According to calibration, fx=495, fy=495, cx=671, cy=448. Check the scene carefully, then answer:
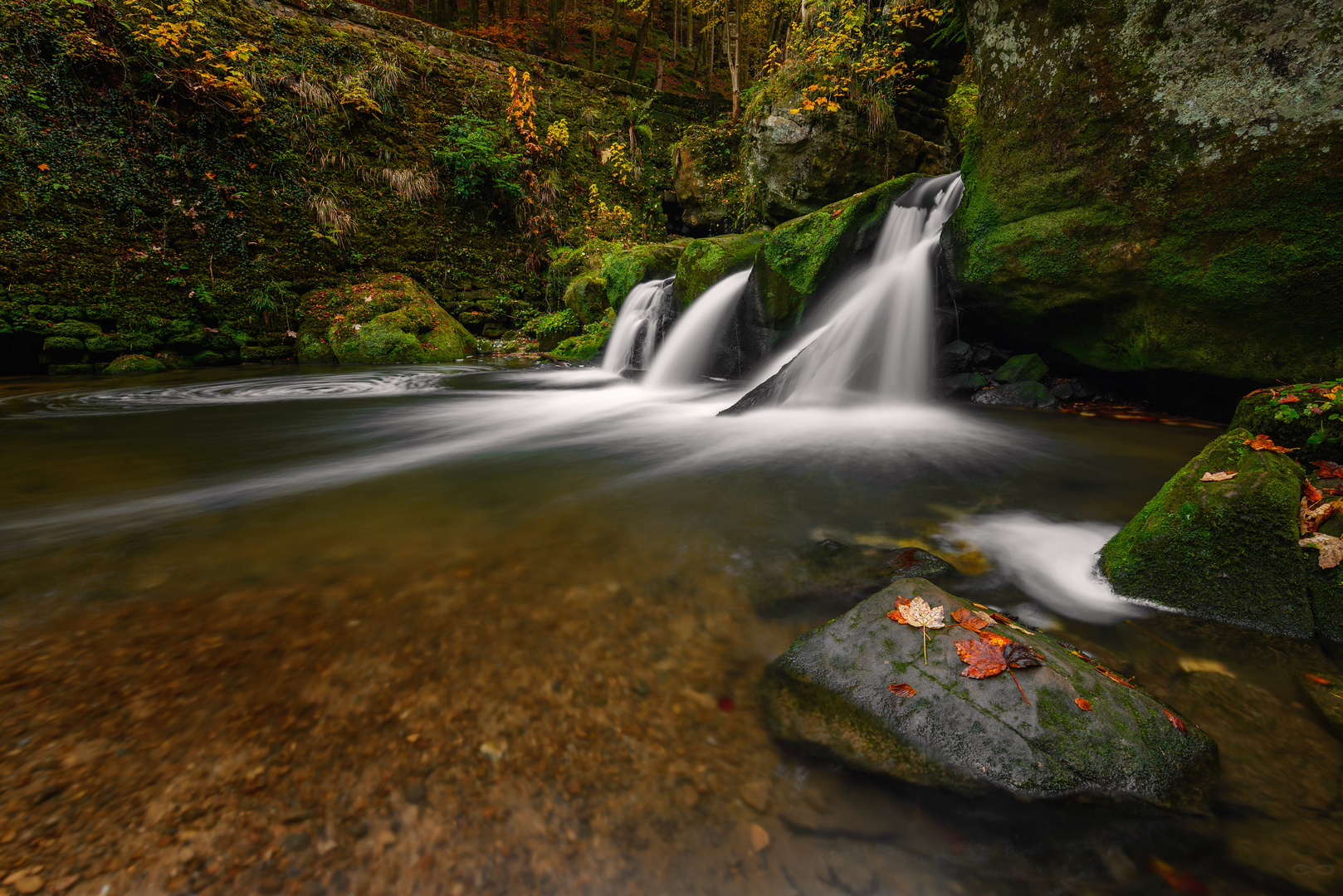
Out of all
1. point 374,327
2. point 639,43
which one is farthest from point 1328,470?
point 639,43

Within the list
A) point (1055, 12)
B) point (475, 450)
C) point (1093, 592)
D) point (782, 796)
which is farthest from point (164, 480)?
point (1055, 12)

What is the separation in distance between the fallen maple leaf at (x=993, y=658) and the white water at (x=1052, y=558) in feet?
2.31

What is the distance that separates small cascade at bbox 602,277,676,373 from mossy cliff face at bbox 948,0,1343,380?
5.35m

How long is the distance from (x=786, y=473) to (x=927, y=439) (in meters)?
1.65

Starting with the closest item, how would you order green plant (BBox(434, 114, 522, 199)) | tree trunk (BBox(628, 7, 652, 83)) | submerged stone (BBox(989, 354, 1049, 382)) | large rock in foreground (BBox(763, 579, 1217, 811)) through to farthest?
large rock in foreground (BBox(763, 579, 1217, 811)) < submerged stone (BBox(989, 354, 1049, 382)) < green plant (BBox(434, 114, 522, 199)) < tree trunk (BBox(628, 7, 652, 83))

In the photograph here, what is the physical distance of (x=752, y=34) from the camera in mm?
24438

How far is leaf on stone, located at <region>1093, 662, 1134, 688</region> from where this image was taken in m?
1.35

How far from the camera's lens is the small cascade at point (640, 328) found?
9.40m

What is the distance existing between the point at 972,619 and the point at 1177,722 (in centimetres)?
48

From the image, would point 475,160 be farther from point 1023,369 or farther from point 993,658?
point 993,658

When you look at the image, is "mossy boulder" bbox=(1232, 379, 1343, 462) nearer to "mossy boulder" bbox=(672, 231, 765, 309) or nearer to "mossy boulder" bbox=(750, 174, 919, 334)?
"mossy boulder" bbox=(750, 174, 919, 334)

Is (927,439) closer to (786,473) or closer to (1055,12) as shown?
(786,473)

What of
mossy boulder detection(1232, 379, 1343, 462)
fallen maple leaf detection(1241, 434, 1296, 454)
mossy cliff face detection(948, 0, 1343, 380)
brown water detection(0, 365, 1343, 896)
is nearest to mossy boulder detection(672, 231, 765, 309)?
mossy cliff face detection(948, 0, 1343, 380)

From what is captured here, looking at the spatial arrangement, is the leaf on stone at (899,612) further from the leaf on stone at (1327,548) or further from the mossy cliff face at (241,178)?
the mossy cliff face at (241,178)
